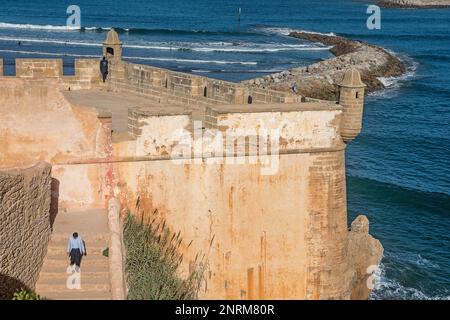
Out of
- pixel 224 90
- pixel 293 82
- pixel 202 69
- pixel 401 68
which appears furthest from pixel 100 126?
pixel 401 68

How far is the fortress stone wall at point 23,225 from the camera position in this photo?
1186cm

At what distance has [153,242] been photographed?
48.9ft

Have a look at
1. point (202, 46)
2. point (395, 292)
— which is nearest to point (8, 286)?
point (395, 292)

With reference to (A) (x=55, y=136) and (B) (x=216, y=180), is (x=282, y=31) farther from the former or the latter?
(A) (x=55, y=136)

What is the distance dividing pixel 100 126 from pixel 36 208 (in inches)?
92.4

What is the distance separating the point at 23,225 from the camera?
12.5m

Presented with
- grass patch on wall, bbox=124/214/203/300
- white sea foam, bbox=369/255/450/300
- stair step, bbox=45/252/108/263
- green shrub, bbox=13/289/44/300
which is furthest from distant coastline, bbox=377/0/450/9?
green shrub, bbox=13/289/44/300

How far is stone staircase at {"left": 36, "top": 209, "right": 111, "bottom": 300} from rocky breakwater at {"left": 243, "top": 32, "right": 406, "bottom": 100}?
2113 cm

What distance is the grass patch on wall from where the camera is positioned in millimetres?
13695

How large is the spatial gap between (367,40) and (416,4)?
199 feet

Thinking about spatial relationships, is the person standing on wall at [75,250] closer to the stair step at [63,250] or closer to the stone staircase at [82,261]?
the stone staircase at [82,261]

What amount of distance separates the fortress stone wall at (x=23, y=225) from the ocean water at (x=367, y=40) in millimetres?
10979

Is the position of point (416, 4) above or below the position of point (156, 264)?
above
